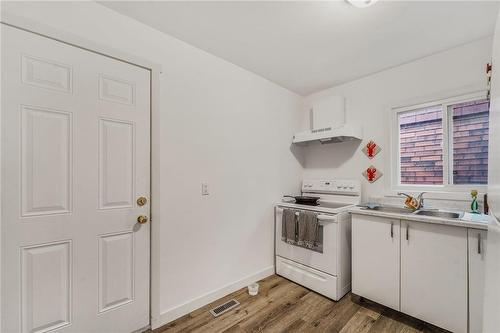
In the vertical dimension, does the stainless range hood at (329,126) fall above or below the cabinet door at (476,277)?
above

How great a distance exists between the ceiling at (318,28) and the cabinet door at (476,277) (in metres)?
1.60

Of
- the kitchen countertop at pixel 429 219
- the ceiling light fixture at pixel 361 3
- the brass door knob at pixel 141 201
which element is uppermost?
the ceiling light fixture at pixel 361 3

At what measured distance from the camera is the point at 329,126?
2.78 m

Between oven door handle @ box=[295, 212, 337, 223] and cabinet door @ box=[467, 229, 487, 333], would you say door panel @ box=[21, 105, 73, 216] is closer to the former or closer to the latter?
oven door handle @ box=[295, 212, 337, 223]

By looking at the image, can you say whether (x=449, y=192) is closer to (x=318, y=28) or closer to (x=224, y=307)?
(x=318, y=28)

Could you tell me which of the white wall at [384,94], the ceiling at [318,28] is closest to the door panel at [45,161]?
the ceiling at [318,28]

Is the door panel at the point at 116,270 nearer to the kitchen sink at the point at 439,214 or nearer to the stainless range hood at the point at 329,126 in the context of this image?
the stainless range hood at the point at 329,126

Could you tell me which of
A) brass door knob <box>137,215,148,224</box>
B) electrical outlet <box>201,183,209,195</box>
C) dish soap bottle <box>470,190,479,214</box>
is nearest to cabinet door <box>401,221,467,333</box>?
dish soap bottle <box>470,190,479,214</box>

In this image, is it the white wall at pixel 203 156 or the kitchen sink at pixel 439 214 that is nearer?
the white wall at pixel 203 156

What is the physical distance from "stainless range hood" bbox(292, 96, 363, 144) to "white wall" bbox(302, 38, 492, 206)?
14 centimetres

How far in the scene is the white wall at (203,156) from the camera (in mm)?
1641

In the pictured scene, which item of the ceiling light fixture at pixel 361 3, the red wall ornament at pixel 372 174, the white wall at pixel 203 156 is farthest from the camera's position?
the red wall ornament at pixel 372 174

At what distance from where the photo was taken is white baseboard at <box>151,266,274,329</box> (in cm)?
176

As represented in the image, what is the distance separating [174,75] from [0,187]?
134 cm
